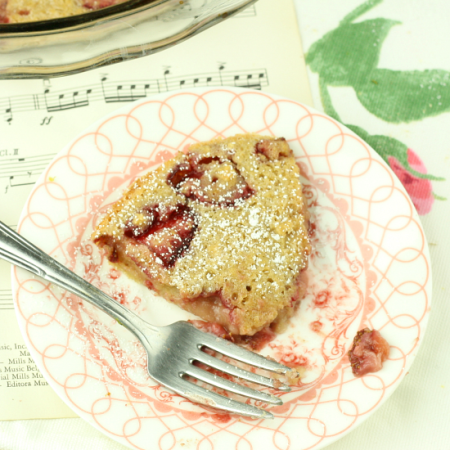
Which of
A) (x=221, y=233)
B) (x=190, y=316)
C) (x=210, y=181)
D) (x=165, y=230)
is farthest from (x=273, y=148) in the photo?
(x=190, y=316)

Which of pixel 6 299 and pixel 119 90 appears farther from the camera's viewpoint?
pixel 119 90

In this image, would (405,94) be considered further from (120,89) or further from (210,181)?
(120,89)

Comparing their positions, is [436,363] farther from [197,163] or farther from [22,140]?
[22,140]

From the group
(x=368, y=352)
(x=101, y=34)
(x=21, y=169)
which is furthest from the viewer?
(x=21, y=169)

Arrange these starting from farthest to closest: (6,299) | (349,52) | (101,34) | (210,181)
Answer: (349,52) → (6,299) → (210,181) → (101,34)

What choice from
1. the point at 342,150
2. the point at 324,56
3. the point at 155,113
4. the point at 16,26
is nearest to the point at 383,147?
the point at 342,150

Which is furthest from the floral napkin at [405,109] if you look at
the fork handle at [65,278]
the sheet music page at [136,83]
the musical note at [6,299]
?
the musical note at [6,299]

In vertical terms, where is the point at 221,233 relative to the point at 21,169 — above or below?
below

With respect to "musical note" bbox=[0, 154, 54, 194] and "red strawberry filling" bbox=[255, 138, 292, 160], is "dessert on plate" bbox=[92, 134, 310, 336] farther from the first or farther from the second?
"musical note" bbox=[0, 154, 54, 194]
